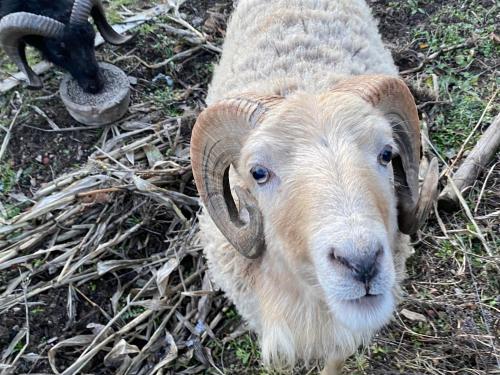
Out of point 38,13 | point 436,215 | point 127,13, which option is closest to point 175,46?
point 127,13

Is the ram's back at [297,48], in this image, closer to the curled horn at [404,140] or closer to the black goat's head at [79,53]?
the curled horn at [404,140]

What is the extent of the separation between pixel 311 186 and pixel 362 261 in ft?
1.43

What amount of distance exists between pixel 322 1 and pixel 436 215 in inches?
75.8

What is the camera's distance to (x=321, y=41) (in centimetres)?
367

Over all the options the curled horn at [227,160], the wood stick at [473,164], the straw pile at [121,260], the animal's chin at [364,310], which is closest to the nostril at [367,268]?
the animal's chin at [364,310]

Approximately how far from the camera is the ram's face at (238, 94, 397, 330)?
2230mm

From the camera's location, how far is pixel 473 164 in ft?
15.3

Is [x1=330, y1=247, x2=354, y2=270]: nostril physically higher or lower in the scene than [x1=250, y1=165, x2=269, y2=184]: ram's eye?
higher

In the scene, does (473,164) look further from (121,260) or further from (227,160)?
(121,260)

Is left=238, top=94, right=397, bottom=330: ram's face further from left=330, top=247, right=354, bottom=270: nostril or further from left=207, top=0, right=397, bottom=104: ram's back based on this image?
left=207, top=0, right=397, bottom=104: ram's back

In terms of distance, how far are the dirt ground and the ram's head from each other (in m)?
1.20

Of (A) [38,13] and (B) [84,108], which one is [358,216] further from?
(A) [38,13]

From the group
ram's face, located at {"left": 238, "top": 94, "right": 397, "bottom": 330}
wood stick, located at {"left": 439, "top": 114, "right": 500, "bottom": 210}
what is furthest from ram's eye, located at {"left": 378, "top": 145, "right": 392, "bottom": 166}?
wood stick, located at {"left": 439, "top": 114, "right": 500, "bottom": 210}

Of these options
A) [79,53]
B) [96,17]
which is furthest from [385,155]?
[96,17]
